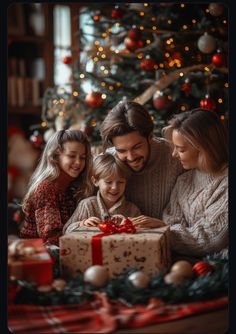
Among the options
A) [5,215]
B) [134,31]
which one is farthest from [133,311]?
[134,31]

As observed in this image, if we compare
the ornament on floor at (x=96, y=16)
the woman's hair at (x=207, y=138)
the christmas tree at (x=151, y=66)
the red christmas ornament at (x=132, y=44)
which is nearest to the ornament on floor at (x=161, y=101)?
the christmas tree at (x=151, y=66)

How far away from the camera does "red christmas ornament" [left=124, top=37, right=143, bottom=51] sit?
2.38 meters

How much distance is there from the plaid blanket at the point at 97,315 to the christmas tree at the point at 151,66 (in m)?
1.18

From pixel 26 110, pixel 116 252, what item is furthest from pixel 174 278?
pixel 26 110

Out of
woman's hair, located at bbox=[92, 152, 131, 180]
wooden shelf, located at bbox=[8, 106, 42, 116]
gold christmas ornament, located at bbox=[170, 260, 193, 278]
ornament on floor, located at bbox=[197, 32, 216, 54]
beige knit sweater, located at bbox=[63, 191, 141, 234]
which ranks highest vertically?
ornament on floor, located at bbox=[197, 32, 216, 54]

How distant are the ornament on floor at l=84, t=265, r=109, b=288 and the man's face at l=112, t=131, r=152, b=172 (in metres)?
0.34

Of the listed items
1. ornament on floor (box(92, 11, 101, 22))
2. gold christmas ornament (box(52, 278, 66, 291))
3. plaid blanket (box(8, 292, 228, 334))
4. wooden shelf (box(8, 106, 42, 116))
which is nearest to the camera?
plaid blanket (box(8, 292, 228, 334))

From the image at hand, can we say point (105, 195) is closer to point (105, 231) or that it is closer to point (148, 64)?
point (105, 231)

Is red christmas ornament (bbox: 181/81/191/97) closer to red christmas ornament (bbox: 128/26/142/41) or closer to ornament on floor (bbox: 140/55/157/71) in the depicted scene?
ornament on floor (bbox: 140/55/157/71)

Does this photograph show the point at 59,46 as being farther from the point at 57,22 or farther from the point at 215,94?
the point at 215,94

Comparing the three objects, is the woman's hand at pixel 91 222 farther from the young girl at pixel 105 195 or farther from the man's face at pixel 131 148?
the man's face at pixel 131 148

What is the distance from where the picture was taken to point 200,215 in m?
1.46

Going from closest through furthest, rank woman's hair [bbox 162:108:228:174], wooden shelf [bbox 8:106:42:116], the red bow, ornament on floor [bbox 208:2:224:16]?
the red bow
woman's hair [bbox 162:108:228:174]
ornament on floor [bbox 208:2:224:16]
wooden shelf [bbox 8:106:42:116]

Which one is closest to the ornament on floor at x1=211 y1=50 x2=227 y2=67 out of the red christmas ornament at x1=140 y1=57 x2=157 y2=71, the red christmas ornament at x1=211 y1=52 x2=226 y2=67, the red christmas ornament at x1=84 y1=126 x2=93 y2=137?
the red christmas ornament at x1=211 y1=52 x2=226 y2=67
